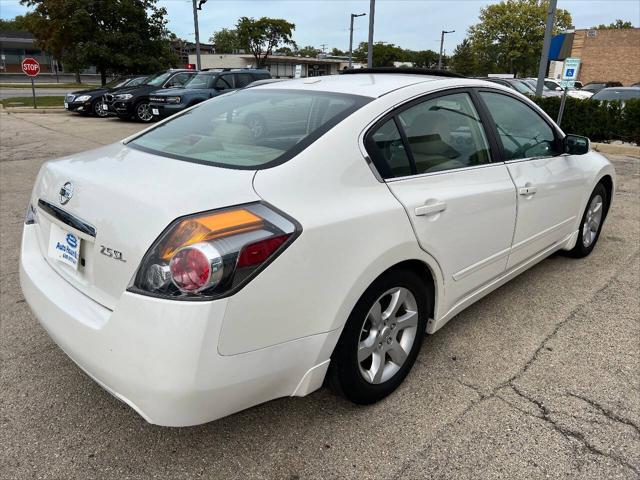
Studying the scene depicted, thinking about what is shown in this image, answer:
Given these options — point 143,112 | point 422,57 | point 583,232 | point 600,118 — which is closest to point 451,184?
point 583,232

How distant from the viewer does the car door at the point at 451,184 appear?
7.74 feet

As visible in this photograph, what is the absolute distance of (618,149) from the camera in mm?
11172

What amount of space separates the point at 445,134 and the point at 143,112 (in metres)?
15.4

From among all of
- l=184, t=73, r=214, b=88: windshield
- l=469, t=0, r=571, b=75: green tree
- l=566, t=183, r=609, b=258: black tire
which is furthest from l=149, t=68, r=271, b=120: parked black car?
l=469, t=0, r=571, b=75: green tree

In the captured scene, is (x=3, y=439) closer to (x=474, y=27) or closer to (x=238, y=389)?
(x=238, y=389)

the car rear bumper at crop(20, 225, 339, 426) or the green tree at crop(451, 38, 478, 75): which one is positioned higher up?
the green tree at crop(451, 38, 478, 75)

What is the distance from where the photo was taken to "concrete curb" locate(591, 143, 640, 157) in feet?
36.0

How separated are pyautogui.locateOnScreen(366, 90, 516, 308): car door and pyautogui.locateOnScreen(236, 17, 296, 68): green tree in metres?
75.4

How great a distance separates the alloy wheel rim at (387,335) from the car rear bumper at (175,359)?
0.31 m

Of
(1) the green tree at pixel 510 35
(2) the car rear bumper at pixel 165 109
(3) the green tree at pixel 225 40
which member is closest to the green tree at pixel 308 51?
(3) the green tree at pixel 225 40

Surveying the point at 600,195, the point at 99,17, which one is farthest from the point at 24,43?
the point at 600,195

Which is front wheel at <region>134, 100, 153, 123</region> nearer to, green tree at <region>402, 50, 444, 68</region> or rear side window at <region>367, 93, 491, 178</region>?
rear side window at <region>367, 93, 491, 178</region>

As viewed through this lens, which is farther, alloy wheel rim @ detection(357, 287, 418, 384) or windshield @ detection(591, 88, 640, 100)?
windshield @ detection(591, 88, 640, 100)

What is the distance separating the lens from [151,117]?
1573 centimetres
